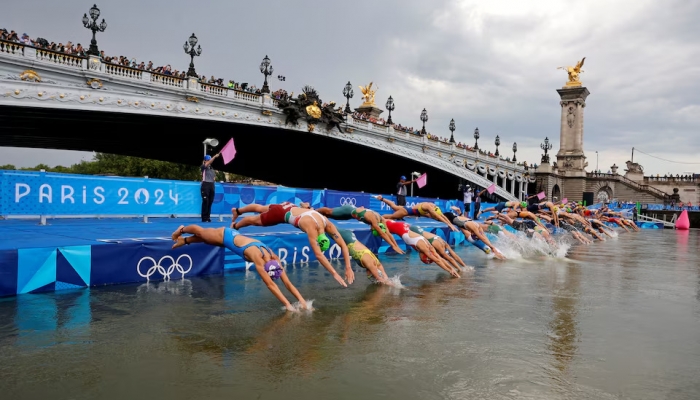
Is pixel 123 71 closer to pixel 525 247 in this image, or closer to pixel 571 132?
pixel 525 247

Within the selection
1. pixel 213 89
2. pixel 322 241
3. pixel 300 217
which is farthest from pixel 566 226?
pixel 213 89

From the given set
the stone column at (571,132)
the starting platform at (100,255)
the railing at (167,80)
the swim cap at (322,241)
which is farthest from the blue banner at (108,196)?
the stone column at (571,132)

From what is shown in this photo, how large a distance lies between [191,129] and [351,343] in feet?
128

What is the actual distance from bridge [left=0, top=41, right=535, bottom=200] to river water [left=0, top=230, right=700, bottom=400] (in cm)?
2352

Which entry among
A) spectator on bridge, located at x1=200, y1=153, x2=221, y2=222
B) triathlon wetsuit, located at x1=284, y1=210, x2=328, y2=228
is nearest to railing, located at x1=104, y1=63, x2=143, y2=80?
spectator on bridge, located at x1=200, y1=153, x2=221, y2=222

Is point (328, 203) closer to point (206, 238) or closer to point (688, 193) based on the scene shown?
point (206, 238)

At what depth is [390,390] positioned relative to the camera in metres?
5.11

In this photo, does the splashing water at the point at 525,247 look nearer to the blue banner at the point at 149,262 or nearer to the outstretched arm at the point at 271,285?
the blue banner at the point at 149,262

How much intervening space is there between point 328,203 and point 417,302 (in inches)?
614

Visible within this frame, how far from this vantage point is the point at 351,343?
6.71 m

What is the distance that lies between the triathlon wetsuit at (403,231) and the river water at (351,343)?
7.43ft

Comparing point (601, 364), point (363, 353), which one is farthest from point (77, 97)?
point (601, 364)

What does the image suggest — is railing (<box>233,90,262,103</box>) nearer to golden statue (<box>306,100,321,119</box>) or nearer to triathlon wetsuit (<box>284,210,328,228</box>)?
golden statue (<box>306,100,321,119</box>)

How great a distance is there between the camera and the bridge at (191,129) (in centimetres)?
2861
